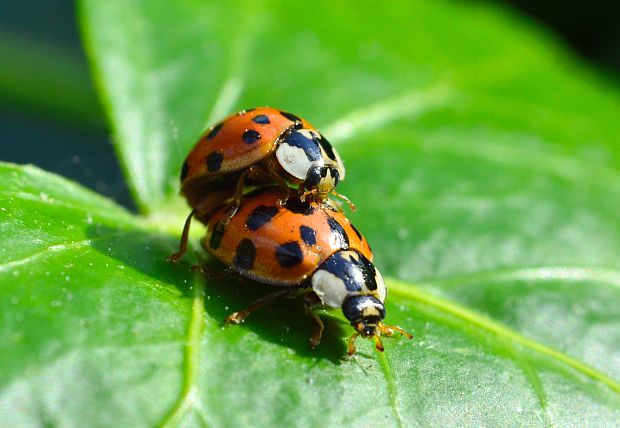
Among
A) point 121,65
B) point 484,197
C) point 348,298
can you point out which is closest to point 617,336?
point 484,197

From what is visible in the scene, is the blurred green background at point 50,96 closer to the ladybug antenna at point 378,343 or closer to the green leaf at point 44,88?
the green leaf at point 44,88

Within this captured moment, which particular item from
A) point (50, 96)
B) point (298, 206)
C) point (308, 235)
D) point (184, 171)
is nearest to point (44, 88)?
point (50, 96)

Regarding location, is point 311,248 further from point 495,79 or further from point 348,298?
point 495,79

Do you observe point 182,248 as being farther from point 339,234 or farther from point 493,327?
point 493,327

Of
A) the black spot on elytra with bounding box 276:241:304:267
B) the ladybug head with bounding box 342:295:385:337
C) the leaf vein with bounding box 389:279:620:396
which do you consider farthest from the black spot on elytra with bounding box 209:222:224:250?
the leaf vein with bounding box 389:279:620:396

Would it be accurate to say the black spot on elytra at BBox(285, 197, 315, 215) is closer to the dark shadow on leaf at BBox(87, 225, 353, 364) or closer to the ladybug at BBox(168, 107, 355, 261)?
the ladybug at BBox(168, 107, 355, 261)
